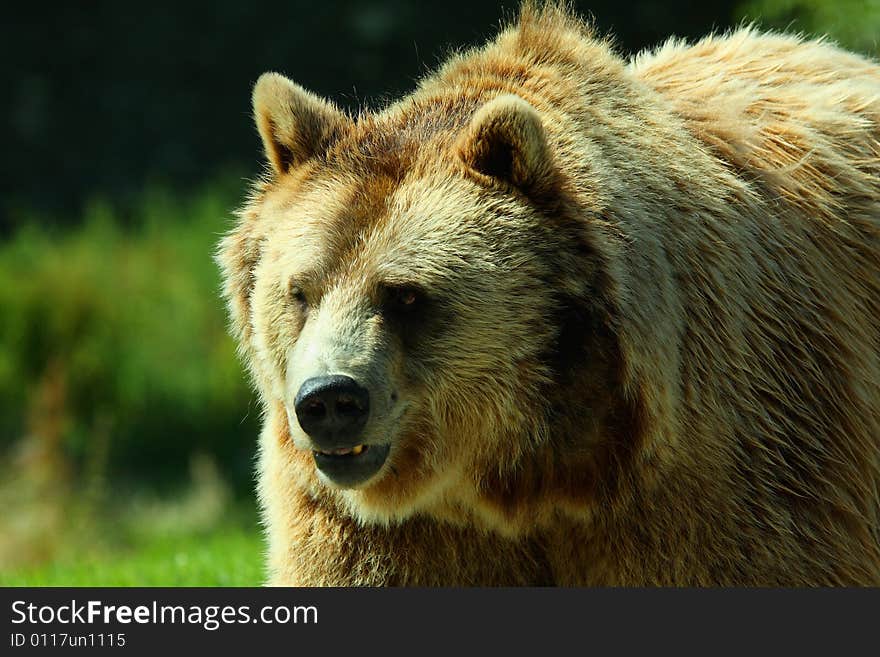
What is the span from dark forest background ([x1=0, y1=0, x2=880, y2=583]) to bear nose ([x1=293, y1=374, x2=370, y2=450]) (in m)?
3.33

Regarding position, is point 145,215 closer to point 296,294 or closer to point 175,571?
point 175,571

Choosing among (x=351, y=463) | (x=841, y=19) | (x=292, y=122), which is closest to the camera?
(x=351, y=463)

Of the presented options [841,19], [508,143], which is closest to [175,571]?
[508,143]

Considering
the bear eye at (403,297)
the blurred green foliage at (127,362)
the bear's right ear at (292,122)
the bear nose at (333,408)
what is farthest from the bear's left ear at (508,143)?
the blurred green foliage at (127,362)

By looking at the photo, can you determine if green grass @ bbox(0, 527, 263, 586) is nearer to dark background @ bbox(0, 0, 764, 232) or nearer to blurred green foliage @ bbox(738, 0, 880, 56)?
blurred green foliage @ bbox(738, 0, 880, 56)

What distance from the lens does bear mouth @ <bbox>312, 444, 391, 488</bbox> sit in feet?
13.6

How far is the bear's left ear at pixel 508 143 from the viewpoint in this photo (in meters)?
4.17

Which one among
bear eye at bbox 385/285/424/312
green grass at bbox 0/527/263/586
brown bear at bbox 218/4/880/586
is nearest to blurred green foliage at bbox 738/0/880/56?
brown bear at bbox 218/4/880/586

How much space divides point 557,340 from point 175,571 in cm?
390

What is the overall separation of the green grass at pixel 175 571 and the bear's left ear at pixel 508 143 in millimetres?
3163

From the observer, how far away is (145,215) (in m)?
15.0

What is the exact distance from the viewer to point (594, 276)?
420 centimetres

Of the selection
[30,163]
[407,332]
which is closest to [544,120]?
[407,332]

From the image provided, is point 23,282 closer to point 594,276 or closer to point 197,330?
point 197,330
